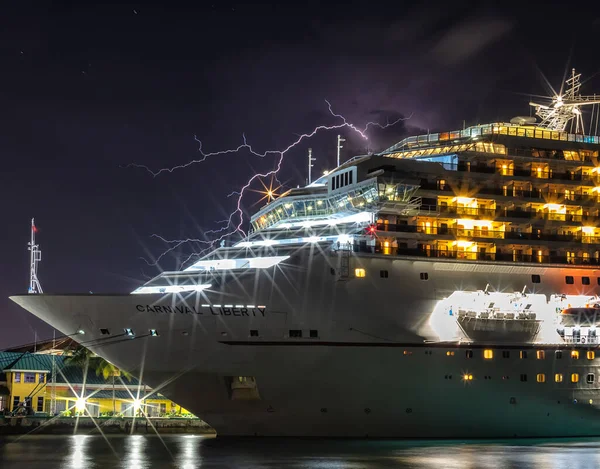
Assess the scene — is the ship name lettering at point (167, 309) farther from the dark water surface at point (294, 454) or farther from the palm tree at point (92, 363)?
the palm tree at point (92, 363)

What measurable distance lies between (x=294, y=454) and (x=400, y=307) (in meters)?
9.08

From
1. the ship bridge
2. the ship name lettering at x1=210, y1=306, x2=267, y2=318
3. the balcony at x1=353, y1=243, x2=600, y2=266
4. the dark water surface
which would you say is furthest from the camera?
the ship bridge

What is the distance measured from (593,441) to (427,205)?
1301 cm

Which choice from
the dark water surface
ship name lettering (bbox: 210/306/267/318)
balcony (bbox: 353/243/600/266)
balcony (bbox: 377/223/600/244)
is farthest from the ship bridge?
the dark water surface

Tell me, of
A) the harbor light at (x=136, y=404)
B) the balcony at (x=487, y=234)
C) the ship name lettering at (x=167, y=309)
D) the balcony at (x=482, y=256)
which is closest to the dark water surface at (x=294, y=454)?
the ship name lettering at (x=167, y=309)

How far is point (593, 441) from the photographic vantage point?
38.9 m

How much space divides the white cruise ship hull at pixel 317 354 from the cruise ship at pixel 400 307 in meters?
0.06

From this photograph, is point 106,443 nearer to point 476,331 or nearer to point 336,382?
point 336,382

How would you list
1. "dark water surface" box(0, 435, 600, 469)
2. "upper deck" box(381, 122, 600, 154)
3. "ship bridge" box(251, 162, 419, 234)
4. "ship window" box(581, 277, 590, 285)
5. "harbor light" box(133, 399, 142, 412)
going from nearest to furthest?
"dark water surface" box(0, 435, 600, 469) < "ship bridge" box(251, 162, 419, 234) < "ship window" box(581, 277, 590, 285) < "upper deck" box(381, 122, 600, 154) < "harbor light" box(133, 399, 142, 412)

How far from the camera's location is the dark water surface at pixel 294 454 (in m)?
28.7

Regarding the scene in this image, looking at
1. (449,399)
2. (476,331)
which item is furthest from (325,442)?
(476,331)

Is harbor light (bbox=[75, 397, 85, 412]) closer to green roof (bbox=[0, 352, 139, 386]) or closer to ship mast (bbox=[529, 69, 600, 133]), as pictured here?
green roof (bbox=[0, 352, 139, 386])

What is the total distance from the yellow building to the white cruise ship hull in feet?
65.7

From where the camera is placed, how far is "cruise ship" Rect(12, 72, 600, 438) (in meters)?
35.6
